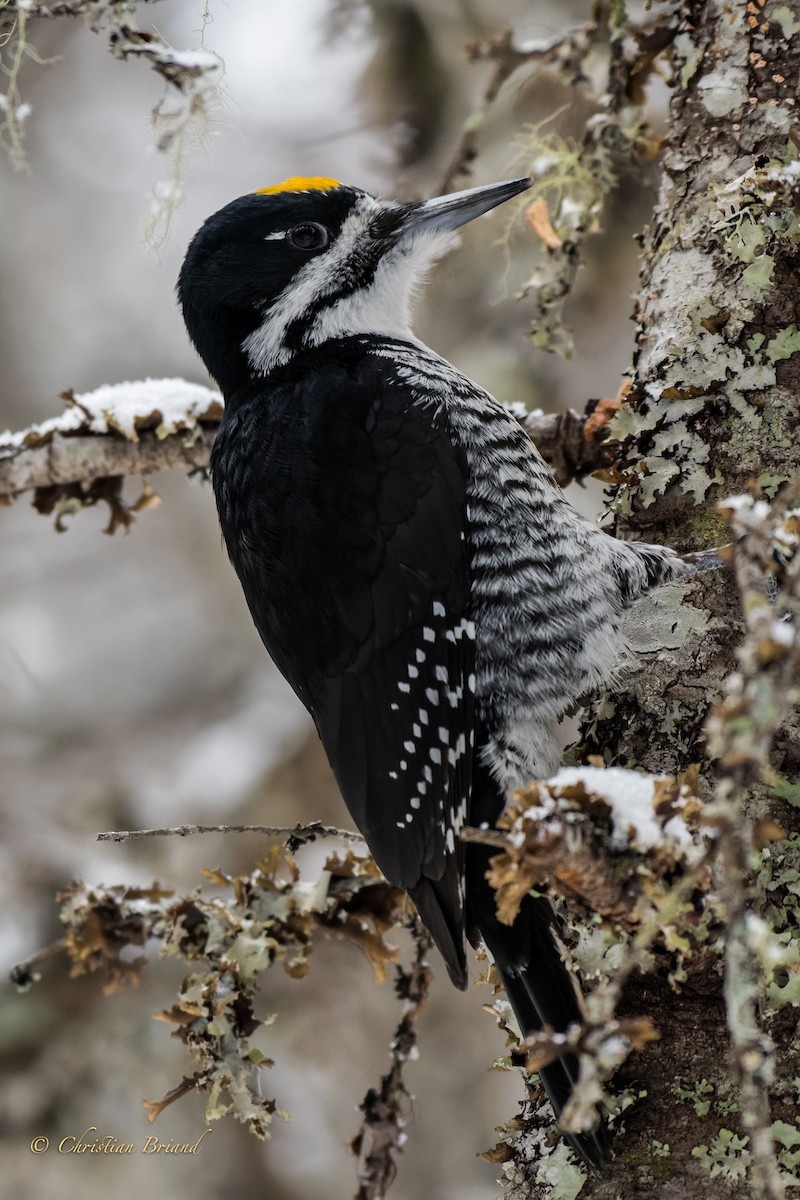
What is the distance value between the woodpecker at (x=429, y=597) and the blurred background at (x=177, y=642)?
32.2 inches

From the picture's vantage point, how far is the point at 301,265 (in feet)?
8.29

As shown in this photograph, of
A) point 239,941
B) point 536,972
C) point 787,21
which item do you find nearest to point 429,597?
point 536,972

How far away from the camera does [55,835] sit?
4.18m

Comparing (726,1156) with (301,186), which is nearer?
(726,1156)

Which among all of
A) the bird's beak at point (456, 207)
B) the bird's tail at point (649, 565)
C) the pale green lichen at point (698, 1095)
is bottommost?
the pale green lichen at point (698, 1095)

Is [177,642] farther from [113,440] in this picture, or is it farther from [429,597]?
[429,597]

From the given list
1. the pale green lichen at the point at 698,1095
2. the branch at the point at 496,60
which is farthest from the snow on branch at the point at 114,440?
the pale green lichen at the point at 698,1095

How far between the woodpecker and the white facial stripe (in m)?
0.12

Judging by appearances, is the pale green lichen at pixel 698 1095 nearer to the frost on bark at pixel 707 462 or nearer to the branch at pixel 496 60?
the frost on bark at pixel 707 462

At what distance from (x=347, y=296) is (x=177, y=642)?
136 inches

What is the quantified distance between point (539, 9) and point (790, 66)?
281 cm

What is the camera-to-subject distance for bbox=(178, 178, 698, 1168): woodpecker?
6.55 ft

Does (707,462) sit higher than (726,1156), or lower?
higher

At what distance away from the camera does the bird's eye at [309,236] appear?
8.26 ft
